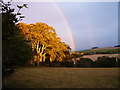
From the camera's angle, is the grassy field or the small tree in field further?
the grassy field

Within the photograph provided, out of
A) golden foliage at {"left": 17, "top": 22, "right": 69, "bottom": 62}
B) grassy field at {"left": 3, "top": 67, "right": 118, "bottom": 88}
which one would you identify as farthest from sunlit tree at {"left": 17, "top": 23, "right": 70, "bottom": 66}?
grassy field at {"left": 3, "top": 67, "right": 118, "bottom": 88}

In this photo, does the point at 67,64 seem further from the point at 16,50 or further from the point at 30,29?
the point at 16,50

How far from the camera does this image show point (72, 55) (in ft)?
50.8

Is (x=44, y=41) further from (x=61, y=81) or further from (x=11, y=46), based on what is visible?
(x=11, y=46)

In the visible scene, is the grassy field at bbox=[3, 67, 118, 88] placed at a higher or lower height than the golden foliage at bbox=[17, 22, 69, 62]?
lower

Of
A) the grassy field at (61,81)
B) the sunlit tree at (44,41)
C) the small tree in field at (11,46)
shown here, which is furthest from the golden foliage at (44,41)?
the small tree in field at (11,46)

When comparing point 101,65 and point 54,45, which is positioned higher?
point 54,45

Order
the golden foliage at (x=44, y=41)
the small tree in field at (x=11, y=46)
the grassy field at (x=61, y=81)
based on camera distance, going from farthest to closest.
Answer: the golden foliage at (x=44, y=41), the grassy field at (x=61, y=81), the small tree in field at (x=11, y=46)

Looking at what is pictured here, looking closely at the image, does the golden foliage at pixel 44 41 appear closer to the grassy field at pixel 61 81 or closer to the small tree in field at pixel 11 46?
the grassy field at pixel 61 81

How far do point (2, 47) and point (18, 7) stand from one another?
1.54m

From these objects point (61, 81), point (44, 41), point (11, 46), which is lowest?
point (61, 81)

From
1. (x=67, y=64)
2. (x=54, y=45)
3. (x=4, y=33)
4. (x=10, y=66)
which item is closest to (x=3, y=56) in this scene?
(x=10, y=66)

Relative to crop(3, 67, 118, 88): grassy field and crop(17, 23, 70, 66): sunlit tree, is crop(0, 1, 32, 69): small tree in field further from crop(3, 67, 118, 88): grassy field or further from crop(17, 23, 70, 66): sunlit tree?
crop(17, 23, 70, 66): sunlit tree

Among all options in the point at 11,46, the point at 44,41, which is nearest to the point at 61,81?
the point at 11,46
